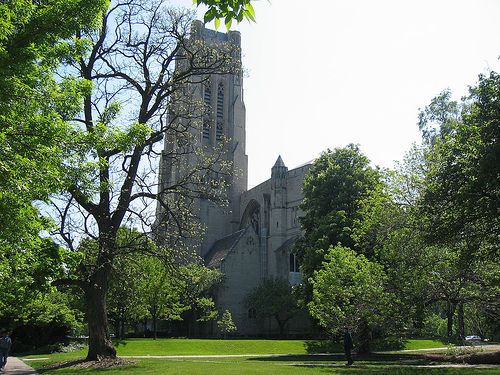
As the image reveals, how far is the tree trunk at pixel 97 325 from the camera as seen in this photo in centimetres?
1816

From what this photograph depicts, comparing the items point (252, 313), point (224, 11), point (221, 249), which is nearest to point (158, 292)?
point (252, 313)

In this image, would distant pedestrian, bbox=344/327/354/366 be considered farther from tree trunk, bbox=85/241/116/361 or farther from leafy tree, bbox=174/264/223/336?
leafy tree, bbox=174/264/223/336

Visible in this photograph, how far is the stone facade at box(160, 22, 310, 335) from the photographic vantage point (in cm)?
5456

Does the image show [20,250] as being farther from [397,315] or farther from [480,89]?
[397,315]

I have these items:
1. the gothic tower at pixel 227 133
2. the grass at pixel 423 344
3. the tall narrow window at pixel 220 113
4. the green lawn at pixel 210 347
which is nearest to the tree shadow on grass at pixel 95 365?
the green lawn at pixel 210 347

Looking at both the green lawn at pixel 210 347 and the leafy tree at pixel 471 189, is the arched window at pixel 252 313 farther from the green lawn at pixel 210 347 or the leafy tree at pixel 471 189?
the leafy tree at pixel 471 189

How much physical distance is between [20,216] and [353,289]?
14.0 meters

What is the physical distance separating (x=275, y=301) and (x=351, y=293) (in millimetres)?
30689

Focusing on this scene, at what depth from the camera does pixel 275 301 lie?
164 ft

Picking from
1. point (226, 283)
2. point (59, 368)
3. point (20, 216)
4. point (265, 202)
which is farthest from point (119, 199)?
point (265, 202)

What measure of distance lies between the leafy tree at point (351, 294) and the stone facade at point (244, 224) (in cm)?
2495

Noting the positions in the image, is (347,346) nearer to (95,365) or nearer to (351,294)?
(351,294)

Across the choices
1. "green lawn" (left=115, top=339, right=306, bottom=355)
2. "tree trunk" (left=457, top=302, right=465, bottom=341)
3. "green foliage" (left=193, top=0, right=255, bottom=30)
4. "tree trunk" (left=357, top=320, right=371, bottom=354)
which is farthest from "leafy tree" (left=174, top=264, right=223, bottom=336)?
"green foliage" (left=193, top=0, right=255, bottom=30)

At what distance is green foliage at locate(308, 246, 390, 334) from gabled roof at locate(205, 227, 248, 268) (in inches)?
1309
